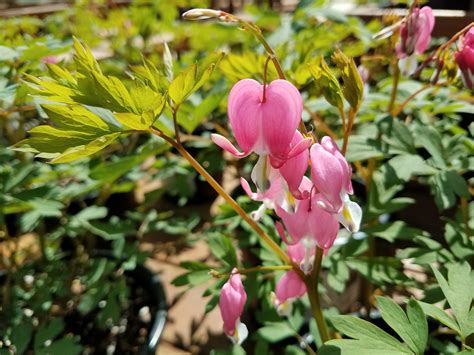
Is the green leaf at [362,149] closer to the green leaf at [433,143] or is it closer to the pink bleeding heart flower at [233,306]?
the green leaf at [433,143]

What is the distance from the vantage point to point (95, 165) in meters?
0.89

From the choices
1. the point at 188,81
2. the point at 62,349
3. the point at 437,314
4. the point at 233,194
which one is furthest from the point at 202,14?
the point at 233,194

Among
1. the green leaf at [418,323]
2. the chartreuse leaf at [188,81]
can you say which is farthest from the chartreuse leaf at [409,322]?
the chartreuse leaf at [188,81]

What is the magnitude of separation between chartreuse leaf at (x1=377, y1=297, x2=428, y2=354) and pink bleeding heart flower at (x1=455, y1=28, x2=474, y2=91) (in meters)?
0.34

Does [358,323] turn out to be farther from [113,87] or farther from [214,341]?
[214,341]

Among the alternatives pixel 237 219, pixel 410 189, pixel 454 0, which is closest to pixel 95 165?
pixel 237 219

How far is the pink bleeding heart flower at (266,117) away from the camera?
43 centimetres

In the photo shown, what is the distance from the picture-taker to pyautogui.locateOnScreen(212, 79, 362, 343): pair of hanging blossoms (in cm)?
42

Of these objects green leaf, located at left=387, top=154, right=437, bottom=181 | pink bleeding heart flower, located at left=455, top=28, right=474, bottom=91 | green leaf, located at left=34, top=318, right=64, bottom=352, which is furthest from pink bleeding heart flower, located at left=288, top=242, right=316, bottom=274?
green leaf, located at left=34, top=318, right=64, bottom=352

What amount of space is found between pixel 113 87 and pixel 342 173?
10.3 inches

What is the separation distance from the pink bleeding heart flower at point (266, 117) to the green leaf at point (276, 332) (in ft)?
1.44

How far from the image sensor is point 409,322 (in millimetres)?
462

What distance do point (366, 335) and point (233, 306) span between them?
6.1 inches

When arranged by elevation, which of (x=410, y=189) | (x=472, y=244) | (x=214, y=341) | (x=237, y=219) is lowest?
(x=214, y=341)
